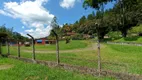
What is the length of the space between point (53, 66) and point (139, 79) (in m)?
4.62

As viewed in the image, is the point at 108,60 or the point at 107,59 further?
the point at 107,59

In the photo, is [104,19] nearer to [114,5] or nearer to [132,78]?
[114,5]

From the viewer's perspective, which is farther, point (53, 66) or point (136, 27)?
point (136, 27)

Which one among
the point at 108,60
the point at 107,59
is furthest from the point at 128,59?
the point at 108,60

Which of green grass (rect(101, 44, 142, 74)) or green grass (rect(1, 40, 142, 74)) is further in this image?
Answer: green grass (rect(1, 40, 142, 74))

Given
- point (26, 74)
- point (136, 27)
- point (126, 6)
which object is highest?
point (126, 6)

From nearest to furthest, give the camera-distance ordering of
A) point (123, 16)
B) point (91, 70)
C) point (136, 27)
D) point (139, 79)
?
point (139, 79), point (91, 70), point (123, 16), point (136, 27)

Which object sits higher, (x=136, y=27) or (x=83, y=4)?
(x=83, y=4)

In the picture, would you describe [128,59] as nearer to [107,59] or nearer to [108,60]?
[107,59]

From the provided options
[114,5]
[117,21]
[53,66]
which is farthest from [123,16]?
[53,66]

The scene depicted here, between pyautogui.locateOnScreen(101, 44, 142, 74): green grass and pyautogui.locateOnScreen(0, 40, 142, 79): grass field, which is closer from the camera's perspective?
pyautogui.locateOnScreen(101, 44, 142, 74): green grass

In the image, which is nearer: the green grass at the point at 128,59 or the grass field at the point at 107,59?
the green grass at the point at 128,59

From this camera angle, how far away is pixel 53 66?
9.88 metres

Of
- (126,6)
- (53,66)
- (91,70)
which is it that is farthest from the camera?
(126,6)
